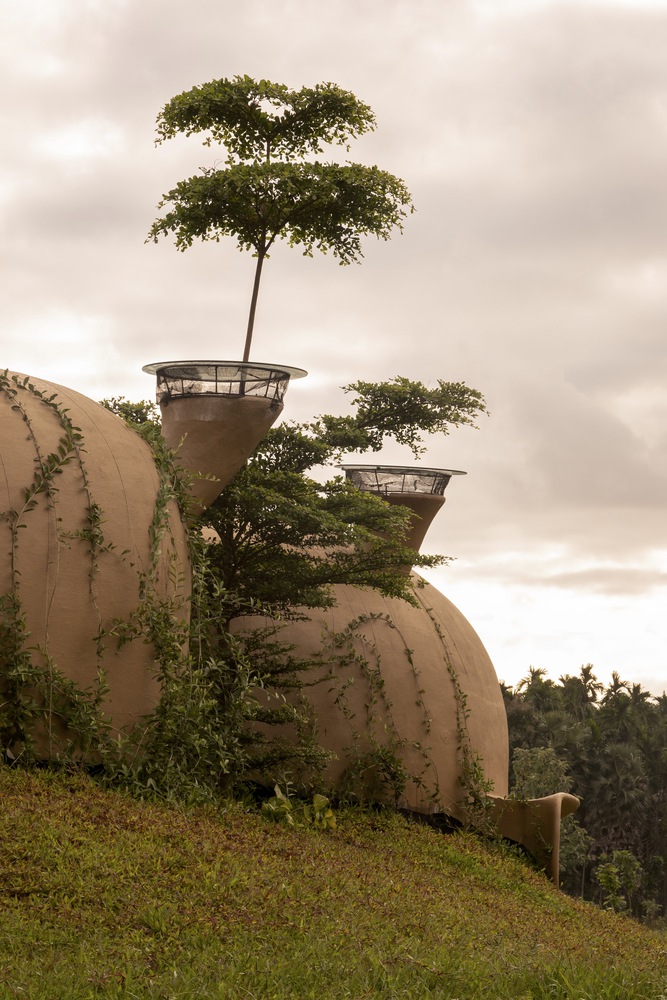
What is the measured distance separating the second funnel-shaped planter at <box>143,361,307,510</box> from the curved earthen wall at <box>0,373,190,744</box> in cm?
87

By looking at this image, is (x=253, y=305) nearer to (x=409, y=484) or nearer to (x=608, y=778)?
(x=409, y=484)

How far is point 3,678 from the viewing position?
8.32 meters

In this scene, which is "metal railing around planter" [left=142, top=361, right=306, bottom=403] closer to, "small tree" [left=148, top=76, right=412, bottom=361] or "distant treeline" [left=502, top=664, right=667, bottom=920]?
"small tree" [left=148, top=76, right=412, bottom=361]

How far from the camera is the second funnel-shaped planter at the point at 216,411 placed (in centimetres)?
1022

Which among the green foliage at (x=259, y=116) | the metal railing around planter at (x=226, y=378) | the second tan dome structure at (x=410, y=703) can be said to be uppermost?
the green foliage at (x=259, y=116)

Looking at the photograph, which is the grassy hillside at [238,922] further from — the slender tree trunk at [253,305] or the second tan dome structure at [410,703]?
the slender tree trunk at [253,305]

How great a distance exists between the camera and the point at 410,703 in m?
12.1

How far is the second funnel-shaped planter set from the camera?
1022 centimetres

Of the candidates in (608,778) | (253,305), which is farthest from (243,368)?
(608,778)

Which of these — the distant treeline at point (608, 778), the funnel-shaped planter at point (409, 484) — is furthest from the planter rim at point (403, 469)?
the distant treeline at point (608, 778)

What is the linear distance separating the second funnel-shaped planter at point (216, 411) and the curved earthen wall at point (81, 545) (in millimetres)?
866

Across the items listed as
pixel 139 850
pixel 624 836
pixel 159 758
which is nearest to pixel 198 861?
pixel 139 850

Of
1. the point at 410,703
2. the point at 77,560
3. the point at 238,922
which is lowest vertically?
the point at 238,922

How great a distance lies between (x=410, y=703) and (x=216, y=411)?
3992mm
